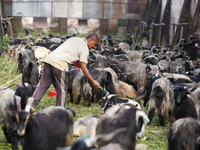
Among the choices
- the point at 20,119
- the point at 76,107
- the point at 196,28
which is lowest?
the point at 76,107

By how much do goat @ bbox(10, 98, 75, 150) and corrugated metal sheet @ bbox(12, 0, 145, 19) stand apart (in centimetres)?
1895

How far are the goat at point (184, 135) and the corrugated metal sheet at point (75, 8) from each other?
18.9m

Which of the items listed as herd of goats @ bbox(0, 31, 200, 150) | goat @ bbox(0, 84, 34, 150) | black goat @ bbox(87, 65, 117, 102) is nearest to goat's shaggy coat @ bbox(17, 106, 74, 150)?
herd of goats @ bbox(0, 31, 200, 150)

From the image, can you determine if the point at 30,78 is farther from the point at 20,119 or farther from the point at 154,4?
the point at 154,4

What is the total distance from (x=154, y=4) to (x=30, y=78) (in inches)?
602

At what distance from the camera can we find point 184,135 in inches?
147

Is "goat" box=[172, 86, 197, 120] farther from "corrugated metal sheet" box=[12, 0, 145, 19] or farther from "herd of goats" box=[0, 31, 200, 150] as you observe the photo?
"corrugated metal sheet" box=[12, 0, 145, 19]

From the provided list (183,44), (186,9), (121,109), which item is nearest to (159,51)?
(183,44)

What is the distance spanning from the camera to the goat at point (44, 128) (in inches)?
120

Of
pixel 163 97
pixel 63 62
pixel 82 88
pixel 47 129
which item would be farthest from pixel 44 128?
pixel 82 88

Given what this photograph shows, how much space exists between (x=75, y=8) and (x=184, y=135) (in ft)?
63.4

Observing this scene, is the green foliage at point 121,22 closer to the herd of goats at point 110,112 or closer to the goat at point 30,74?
the herd of goats at point 110,112

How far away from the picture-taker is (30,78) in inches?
282

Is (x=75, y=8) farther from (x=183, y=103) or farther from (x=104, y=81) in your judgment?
(x=183, y=103)
